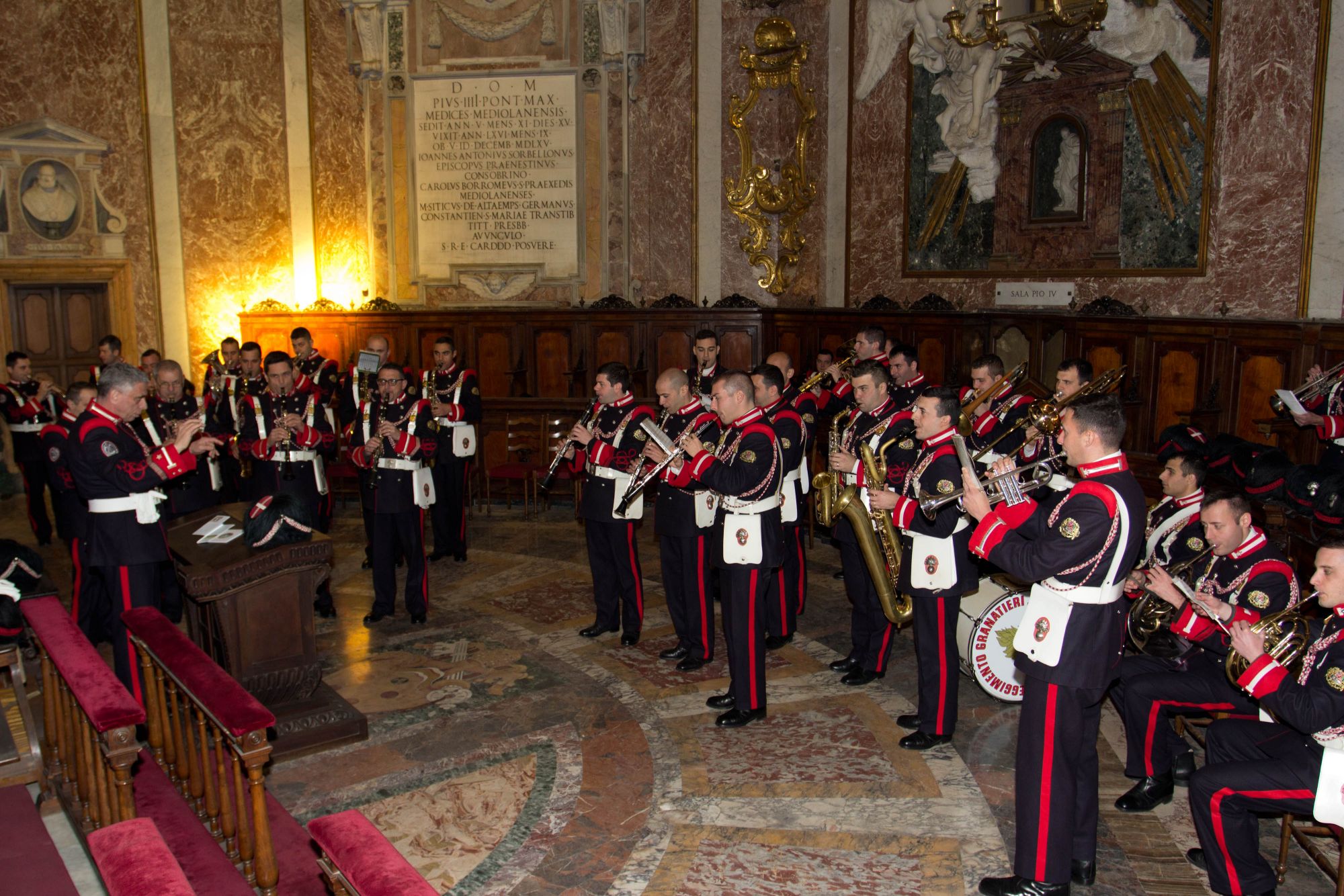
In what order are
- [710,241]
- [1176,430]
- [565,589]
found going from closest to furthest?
[1176,430] → [565,589] → [710,241]

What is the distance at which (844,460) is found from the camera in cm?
597

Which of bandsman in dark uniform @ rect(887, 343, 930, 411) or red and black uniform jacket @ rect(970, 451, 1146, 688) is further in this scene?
bandsman in dark uniform @ rect(887, 343, 930, 411)

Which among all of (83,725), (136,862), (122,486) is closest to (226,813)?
(83,725)

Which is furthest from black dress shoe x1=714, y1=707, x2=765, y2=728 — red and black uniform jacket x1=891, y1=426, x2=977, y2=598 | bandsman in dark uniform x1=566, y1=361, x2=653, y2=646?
bandsman in dark uniform x1=566, y1=361, x2=653, y2=646

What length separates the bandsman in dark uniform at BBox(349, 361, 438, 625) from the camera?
290 inches

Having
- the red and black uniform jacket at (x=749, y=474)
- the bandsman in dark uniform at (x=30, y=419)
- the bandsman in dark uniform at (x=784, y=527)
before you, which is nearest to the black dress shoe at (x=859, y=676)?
the bandsman in dark uniform at (x=784, y=527)

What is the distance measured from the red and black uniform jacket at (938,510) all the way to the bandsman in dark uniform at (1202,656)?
896 millimetres

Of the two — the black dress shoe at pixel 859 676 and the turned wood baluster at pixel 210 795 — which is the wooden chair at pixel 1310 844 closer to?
the black dress shoe at pixel 859 676

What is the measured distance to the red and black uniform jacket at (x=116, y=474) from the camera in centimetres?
559

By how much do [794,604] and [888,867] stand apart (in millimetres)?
2957

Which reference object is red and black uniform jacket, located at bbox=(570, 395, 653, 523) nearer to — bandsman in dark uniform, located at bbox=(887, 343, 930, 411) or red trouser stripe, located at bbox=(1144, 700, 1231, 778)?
bandsman in dark uniform, located at bbox=(887, 343, 930, 411)

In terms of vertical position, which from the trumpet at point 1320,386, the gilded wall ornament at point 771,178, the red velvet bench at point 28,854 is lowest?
the red velvet bench at point 28,854

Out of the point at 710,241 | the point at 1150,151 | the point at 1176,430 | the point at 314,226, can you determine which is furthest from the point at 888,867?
the point at 314,226

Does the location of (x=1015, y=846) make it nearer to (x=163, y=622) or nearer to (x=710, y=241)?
(x=163, y=622)
